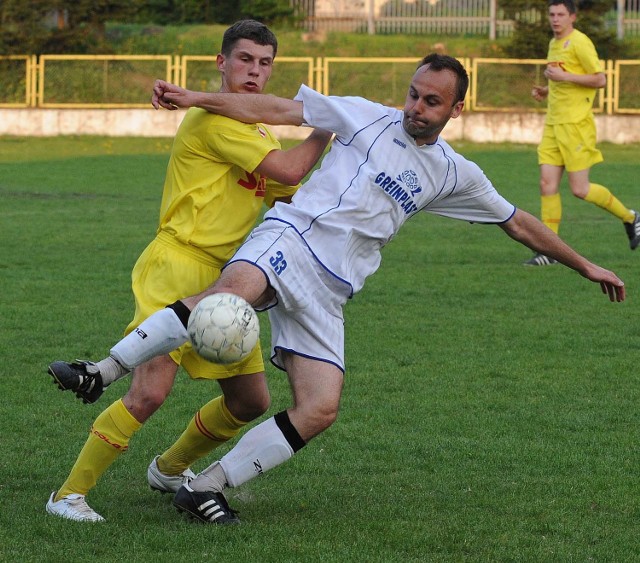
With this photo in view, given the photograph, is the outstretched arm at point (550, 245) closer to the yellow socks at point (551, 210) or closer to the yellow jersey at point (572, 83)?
the yellow socks at point (551, 210)

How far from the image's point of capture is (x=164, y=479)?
5.41 meters

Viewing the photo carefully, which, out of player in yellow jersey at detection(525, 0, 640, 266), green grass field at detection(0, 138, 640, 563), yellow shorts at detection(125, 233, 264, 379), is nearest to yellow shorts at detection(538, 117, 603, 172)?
player in yellow jersey at detection(525, 0, 640, 266)

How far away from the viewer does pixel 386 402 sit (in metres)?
7.09

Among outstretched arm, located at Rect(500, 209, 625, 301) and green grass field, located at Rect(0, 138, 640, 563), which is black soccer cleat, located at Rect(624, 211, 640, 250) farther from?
outstretched arm, located at Rect(500, 209, 625, 301)

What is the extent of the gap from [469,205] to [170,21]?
40.8m

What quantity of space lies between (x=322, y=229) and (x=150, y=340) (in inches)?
34.3

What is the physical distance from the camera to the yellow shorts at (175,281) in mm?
4996

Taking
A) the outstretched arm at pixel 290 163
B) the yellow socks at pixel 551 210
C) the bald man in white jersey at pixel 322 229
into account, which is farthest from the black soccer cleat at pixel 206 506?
the yellow socks at pixel 551 210

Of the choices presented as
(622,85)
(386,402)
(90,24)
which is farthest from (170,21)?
(386,402)

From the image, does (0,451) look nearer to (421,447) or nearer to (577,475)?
(421,447)

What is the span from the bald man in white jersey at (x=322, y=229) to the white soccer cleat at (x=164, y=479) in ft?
1.50

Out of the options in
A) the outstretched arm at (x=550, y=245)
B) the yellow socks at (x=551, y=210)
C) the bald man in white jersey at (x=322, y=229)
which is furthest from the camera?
the yellow socks at (x=551, y=210)

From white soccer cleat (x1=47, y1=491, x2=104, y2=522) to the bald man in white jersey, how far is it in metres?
0.35

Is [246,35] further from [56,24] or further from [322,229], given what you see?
[56,24]
